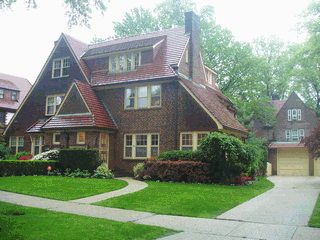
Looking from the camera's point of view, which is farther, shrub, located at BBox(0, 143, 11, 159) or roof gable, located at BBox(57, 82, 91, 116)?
shrub, located at BBox(0, 143, 11, 159)

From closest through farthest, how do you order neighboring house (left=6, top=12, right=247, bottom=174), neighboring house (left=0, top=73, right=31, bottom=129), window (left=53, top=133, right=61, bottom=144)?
neighboring house (left=6, top=12, right=247, bottom=174)
window (left=53, top=133, right=61, bottom=144)
neighboring house (left=0, top=73, right=31, bottom=129)

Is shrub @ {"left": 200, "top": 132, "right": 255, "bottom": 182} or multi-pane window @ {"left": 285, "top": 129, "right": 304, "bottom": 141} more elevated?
multi-pane window @ {"left": 285, "top": 129, "right": 304, "bottom": 141}

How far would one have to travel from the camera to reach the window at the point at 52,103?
79.5 feet

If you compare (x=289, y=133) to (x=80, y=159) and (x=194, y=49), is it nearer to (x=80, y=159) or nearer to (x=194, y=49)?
(x=194, y=49)

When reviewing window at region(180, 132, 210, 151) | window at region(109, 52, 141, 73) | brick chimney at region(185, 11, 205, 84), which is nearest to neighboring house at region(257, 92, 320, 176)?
brick chimney at region(185, 11, 205, 84)

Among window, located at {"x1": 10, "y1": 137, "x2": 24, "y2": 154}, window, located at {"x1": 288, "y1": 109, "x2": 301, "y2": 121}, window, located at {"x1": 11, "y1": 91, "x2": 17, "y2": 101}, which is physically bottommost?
window, located at {"x1": 10, "y1": 137, "x2": 24, "y2": 154}

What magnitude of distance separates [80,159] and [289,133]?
3021 centimetres

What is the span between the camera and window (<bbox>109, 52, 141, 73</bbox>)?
72.3 ft

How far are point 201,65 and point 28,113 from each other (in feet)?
46.3

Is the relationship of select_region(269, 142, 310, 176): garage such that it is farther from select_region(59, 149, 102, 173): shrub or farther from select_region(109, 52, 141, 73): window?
select_region(59, 149, 102, 173): shrub

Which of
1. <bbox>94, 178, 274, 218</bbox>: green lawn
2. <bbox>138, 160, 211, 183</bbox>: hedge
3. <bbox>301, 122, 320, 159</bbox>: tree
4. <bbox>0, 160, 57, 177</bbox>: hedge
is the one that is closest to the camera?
<bbox>94, 178, 274, 218</bbox>: green lawn

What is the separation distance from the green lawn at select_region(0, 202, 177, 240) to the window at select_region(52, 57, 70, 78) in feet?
58.7

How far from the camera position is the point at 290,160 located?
35062 mm

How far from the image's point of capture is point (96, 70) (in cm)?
2356
